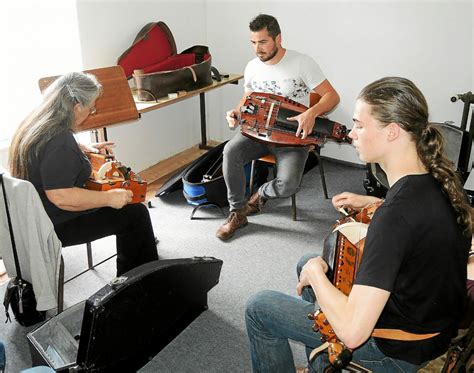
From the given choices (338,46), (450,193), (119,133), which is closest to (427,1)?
(338,46)

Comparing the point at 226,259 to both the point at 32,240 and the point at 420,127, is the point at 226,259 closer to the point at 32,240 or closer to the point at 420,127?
the point at 32,240

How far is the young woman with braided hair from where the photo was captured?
1.21 meters

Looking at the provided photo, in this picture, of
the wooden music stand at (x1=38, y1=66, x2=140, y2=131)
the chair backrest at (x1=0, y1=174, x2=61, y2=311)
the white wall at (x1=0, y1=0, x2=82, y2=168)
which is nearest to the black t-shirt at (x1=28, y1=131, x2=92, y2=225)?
the chair backrest at (x1=0, y1=174, x2=61, y2=311)

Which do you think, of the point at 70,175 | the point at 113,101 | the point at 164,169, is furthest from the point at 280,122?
the point at 164,169

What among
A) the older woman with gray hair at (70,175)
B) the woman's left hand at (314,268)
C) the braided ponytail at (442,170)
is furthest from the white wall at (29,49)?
the braided ponytail at (442,170)

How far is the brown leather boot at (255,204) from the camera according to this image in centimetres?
334

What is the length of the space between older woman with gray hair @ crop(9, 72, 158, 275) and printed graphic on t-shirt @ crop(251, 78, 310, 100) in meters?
1.23

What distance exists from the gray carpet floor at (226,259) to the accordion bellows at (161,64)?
76 centimetres

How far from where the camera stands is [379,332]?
4.45 feet

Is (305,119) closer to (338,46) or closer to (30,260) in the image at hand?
(338,46)

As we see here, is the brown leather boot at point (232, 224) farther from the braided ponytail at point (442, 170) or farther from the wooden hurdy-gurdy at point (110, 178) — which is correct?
the braided ponytail at point (442, 170)

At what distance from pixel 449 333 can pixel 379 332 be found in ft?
0.64

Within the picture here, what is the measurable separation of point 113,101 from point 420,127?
2.13 metres

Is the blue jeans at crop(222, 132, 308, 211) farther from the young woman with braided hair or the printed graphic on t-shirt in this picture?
the young woman with braided hair
